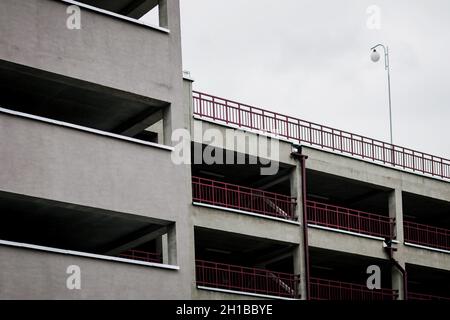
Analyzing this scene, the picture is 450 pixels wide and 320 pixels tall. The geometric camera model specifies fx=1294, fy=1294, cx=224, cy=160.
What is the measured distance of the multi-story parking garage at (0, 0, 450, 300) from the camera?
37812 mm

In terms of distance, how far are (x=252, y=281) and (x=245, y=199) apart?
3.43 meters

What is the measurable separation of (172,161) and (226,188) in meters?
8.58

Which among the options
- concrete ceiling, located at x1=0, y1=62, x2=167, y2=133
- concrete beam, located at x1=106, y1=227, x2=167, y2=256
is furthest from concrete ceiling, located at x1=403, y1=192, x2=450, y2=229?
concrete ceiling, located at x1=0, y1=62, x2=167, y2=133

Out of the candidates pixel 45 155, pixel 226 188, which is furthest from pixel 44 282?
pixel 226 188

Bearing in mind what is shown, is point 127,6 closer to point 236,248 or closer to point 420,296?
point 236,248

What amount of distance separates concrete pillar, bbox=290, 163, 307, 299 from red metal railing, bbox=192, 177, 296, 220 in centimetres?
25

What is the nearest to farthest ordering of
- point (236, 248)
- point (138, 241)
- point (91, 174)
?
point (91, 174) < point (138, 241) < point (236, 248)

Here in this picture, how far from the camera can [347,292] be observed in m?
54.0

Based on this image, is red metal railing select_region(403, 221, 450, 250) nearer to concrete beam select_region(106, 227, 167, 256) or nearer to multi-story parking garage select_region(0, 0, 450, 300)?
multi-story parking garage select_region(0, 0, 450, 300)

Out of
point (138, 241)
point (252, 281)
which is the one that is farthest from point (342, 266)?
point (138, 241)

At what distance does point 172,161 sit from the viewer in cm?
4097

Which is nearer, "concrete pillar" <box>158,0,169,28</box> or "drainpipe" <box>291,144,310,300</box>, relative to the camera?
"concrete pillar" <box>158,0,169,28</box>

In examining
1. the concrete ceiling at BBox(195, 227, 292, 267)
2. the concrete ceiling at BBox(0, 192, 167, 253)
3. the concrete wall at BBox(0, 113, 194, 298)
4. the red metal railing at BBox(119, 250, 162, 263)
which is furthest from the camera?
the concrete ceiling at BBox(195, 227, 292, 267)

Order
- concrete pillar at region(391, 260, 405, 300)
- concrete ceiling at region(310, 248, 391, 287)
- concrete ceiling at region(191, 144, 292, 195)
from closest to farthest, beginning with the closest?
concrete ceiling at region(191, 144, 292, 195) < concrete ceiling at region(310, 248, 391, 287) < concrete pillar at region(391, 260, 405, 300)
